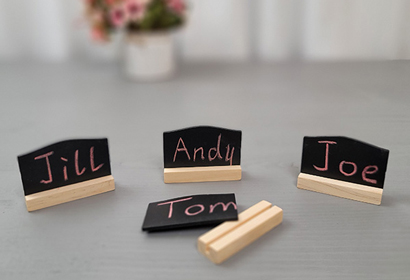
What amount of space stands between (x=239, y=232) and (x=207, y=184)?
7.5 inches

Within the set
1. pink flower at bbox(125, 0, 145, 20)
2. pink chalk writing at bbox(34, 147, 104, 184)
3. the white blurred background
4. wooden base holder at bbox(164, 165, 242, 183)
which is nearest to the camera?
pink chalk writing at bbox(34, 147, 104, 184)

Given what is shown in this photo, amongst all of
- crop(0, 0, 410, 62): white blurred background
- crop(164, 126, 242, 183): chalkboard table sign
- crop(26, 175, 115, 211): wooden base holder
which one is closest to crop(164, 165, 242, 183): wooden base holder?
crop(164, 126, 242, 183): chalkboard table sign

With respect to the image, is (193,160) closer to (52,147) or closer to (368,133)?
(52,147)

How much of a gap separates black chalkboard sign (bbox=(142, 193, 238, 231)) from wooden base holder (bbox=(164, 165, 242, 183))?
9 centimetres

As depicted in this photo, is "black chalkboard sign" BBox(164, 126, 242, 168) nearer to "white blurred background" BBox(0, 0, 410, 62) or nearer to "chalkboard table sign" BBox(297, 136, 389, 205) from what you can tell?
"chalkboard table sign" BBox(297, 136, 389, 205)

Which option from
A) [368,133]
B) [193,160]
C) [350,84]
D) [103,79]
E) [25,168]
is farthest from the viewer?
[103,79]

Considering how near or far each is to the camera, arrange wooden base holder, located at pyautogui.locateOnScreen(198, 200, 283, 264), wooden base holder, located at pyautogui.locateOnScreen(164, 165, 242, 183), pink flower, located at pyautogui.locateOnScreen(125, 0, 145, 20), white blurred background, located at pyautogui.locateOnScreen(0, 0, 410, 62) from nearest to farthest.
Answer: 1. wooden base holder, located at pyautogui.locateOnScreen(198, 200, 283, 264)
2. wooden base holder, located at pyautogui.locateOnScreen(164, 165, 242, 183)
3. pink flower, located at pyautogui.locateOnScreen(125, 0, 145, 20)
4. white blurred background, located at pyautogui.locateOnScreen(0, 0, 410, 62)

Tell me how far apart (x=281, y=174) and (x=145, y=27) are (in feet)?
3.06

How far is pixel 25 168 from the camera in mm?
649

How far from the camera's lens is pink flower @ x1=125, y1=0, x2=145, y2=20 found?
1432 mm

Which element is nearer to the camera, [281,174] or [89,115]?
[281,174]

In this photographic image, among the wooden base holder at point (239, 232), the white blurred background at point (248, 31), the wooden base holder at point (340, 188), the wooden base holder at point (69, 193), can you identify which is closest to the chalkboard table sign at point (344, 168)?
the wooden base holder at point (340, 188)

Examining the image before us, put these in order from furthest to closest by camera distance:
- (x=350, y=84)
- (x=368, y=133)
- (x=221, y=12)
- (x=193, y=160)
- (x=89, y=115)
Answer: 1. (x=221, y=12)
2. (x=350, y=84)
3. (x=89, y=115)
4. (x=368, y=133)
5. (x=193, y=160)

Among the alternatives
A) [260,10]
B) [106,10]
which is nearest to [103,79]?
[106,10]
